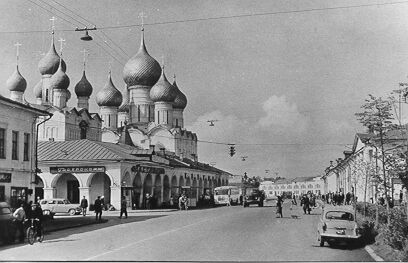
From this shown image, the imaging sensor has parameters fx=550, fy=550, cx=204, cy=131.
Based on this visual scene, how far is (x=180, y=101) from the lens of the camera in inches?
3044

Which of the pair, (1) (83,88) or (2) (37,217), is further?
(1) (83,88)

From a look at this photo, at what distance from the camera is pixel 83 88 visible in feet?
229

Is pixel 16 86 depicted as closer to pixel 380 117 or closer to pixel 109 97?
pixel 109 97

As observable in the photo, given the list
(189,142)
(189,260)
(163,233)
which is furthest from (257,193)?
(189,260)

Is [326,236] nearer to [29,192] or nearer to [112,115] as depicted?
[29,192]

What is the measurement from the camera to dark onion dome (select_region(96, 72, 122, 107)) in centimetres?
7312

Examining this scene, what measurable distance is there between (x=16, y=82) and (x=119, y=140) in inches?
554

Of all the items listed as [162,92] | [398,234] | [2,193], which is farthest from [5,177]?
[162,92]

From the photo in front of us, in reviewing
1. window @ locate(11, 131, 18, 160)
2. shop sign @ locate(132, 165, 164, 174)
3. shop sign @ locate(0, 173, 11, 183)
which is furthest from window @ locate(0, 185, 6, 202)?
shop sign @ locate(132, 165, 164, 174)

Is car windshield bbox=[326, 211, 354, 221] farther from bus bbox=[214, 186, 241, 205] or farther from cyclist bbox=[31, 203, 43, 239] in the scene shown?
bus bbox=[214, 186, 241, 205]

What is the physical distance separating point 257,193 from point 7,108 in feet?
107

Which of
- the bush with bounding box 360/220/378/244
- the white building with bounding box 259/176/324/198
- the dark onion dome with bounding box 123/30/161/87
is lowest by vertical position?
the white building with bounding box 259/176/324/198

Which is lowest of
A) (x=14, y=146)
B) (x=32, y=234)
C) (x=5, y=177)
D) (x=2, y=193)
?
(x=32, y=234)

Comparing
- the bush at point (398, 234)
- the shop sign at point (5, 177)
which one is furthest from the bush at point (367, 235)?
the shop sign at point (5, 177)
